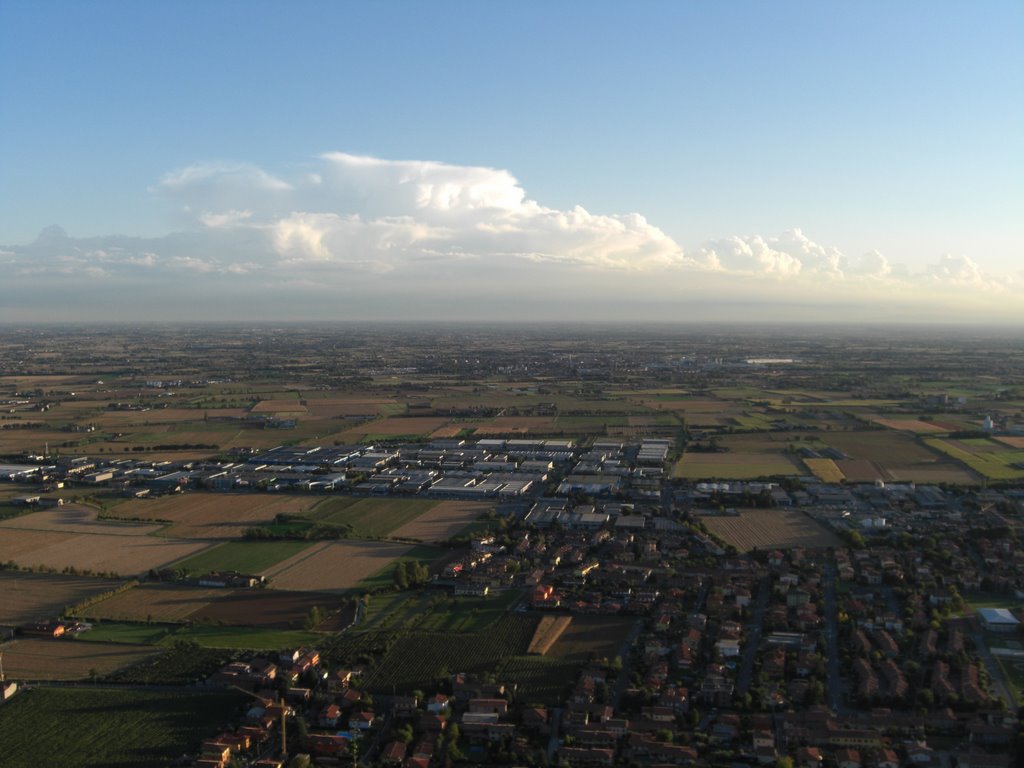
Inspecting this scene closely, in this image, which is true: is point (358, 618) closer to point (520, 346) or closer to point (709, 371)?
point (709, 371)

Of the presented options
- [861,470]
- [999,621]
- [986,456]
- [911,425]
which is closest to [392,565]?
[999,621]

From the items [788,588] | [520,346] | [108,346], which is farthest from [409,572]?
[108,346]

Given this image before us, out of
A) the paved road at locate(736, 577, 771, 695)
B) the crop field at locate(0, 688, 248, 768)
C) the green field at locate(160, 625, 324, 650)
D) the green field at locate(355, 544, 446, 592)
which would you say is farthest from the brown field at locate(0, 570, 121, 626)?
the paved road at locate(736, 577, 771, 695)

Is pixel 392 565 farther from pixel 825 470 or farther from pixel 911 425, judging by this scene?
pixel 911 425

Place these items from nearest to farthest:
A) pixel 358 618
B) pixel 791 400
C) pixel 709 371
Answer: pixel 358 618, pixel 791 400, pixel 709 371

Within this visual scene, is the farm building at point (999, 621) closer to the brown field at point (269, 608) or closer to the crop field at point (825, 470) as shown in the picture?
the brown field at point (269, 608)

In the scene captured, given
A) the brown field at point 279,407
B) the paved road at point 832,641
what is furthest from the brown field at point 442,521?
the brown field at point 279,407
